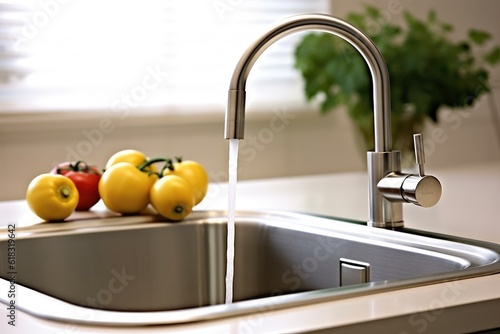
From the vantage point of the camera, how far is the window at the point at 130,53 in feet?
8.36

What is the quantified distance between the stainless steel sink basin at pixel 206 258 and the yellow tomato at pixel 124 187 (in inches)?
0.9

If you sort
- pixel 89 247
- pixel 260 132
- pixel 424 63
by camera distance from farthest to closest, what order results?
pixel 260 132
pixel 424 63
pixel 89 247

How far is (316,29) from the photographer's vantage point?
98cm

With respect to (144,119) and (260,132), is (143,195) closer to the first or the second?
(144,119)

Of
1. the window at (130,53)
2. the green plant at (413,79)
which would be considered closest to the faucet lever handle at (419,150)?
the green plant at (413,79)

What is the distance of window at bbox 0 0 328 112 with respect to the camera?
2549 mm

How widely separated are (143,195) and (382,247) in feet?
1.30

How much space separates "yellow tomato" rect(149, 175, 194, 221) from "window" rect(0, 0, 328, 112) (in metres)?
1.29

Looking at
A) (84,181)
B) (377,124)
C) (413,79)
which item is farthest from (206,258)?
(413,79)

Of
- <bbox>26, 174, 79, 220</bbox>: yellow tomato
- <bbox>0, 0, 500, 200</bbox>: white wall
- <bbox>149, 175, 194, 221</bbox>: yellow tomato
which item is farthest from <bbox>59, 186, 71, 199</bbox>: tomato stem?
<bbox>0, 0, 500, 200</bbox>: white wall

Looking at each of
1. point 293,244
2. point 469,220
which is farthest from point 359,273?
point 469,220

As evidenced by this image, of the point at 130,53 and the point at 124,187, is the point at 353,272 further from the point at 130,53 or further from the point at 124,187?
the point at 130,53

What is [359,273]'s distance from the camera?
1016mm

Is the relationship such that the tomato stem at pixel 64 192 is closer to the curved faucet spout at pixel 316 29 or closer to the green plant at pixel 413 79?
the curved faucet spout at pixel 316 29
